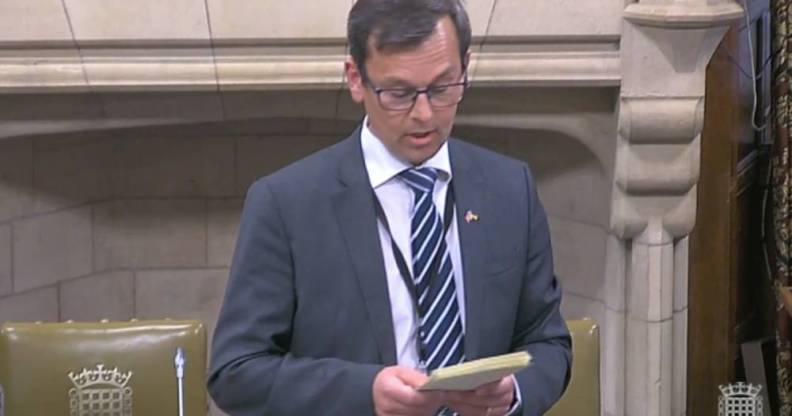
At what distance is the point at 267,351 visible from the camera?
2.15 m

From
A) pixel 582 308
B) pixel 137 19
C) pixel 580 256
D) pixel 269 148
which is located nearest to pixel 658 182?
pixel 580 256

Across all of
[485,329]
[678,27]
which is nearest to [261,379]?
[485,329]

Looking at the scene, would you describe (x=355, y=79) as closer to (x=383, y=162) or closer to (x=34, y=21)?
(x=383, y=162)

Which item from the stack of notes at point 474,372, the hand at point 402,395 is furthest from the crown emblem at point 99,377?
the stack of notes at point 474,372

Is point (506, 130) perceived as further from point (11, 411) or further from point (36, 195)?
point (11, 411)

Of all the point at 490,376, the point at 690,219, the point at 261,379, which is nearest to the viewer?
the point at 490,376

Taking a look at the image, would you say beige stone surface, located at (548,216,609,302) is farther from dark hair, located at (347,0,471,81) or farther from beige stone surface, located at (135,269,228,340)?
dark hair, located at (347,0,471,81)

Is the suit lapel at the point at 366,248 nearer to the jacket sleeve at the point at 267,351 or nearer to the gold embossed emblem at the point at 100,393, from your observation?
the jacket sleeve at the point at 267,351

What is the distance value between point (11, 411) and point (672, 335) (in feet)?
5.90

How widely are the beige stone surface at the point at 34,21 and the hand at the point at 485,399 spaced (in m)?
2.07

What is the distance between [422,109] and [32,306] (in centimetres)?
254

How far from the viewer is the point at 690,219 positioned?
418 centimetres

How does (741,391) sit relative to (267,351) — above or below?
below

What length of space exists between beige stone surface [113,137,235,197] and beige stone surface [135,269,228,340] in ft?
0.74
